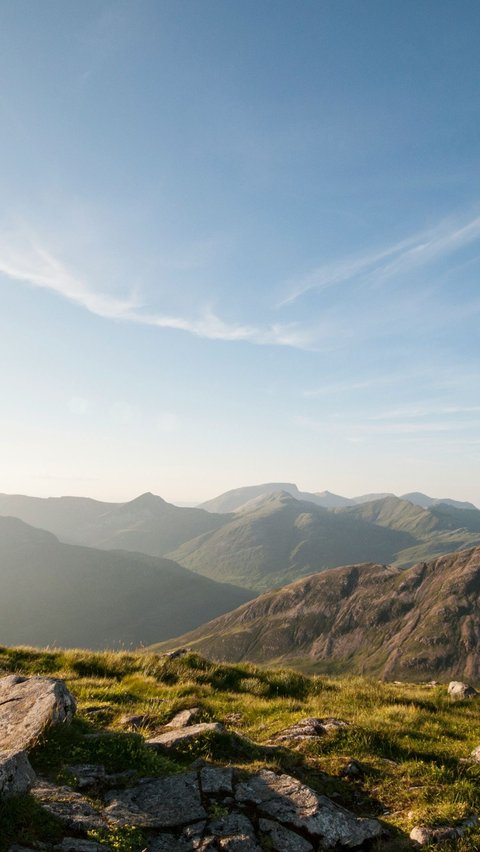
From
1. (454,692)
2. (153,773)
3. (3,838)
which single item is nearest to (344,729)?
(153,773)

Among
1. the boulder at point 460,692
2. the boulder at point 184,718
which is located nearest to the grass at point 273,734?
the boulder at point 184,718

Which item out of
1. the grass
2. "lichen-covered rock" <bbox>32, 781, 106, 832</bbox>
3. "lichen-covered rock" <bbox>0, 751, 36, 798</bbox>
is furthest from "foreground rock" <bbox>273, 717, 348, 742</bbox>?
"lichen-covered rock" <bbox>0, 751, 36, 798</bbox>

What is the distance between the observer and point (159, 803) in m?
7.56

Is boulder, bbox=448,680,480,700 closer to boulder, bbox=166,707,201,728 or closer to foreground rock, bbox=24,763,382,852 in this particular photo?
boulder, bbox=166,707,201,728

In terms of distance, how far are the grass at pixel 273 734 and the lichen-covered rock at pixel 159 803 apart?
1.28 feet

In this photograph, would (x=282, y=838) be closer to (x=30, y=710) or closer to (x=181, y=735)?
(x=181, y=735)

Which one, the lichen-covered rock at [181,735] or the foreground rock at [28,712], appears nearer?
the foreground rock at [28,712]

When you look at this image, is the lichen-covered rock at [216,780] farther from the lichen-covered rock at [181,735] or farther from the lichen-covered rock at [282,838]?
the lichen-covered rock at [181,735]

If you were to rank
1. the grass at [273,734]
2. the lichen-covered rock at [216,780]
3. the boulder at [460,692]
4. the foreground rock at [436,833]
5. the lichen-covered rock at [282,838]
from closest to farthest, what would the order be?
1. the lichen-covered rock at [282,838]
2. the foreground rock at [436,833]
3. the grass at [273,734]
4. the lichen-covered rock at [216,780]
5. the boulder at [460,692]

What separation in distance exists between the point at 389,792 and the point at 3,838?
22.0ft

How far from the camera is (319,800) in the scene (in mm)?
7770

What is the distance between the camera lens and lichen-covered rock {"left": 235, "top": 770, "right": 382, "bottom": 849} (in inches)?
281

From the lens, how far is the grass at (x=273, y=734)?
25.5ft

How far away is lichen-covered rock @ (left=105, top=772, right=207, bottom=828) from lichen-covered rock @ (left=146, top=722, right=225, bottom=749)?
1580 mm
